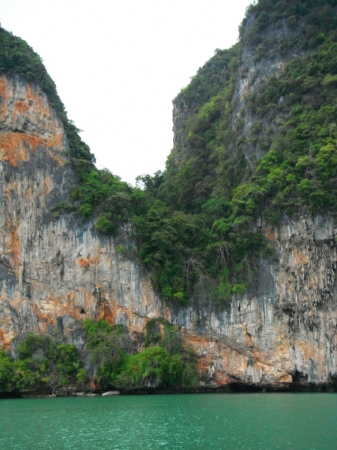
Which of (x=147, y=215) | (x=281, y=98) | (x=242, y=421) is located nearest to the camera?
(x=242, y=421)

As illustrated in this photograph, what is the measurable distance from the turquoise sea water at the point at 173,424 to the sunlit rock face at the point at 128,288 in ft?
20.0

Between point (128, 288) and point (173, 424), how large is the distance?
628 inches

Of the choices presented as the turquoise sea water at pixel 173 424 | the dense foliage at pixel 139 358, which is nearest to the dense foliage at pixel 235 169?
the dense foliage at pixel 139 358

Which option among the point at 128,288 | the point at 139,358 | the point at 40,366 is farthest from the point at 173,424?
the point at 128,288

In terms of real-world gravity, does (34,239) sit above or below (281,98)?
below

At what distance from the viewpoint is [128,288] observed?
33406 mm

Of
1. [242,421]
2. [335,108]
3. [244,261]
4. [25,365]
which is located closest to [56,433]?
[242,421]

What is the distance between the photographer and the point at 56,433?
16.4m

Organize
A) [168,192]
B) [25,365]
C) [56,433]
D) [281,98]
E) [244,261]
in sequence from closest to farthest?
[56,433], [25,365], [244,261], [281,98], [168,192]

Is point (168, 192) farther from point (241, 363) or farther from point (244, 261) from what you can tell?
point (241, 363)

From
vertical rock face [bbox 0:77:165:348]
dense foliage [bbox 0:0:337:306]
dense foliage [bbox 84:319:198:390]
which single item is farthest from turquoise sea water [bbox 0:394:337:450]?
vertical rock face [bbox 0:77:165:348]

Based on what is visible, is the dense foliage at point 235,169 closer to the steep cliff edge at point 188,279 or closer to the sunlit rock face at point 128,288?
the steep cliff edge at point 188,279

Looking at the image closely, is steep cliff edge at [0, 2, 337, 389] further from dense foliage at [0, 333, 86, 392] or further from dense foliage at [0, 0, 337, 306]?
dense foliage at [0, 333, 86, 392]

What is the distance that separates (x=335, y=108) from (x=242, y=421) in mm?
23755
